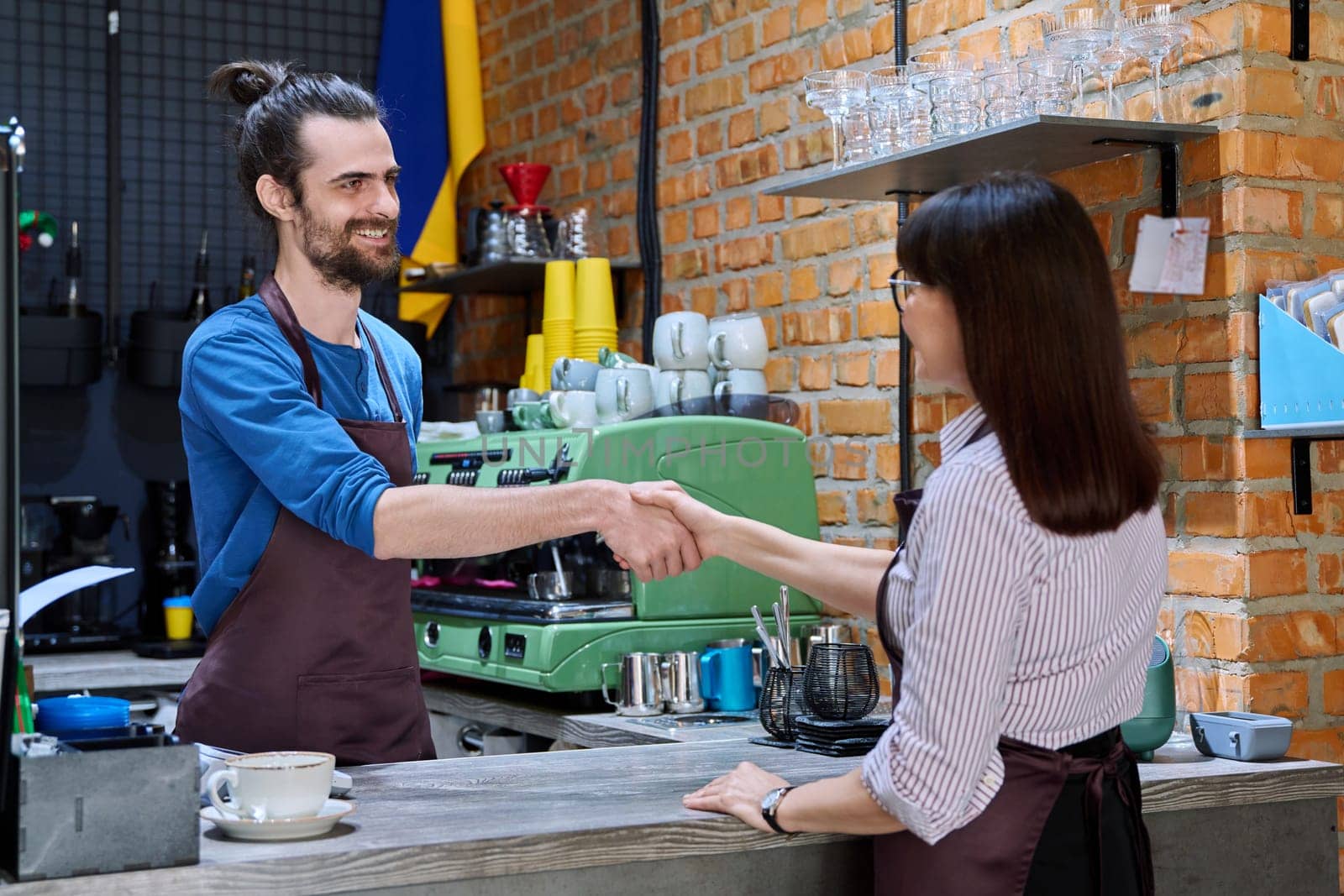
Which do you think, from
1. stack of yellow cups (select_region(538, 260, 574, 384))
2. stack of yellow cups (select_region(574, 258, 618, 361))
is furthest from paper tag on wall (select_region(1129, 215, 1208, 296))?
stack of yellow cups (select_region(538, 260, 574, 384))

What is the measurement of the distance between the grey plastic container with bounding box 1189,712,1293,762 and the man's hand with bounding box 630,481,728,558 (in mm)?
724

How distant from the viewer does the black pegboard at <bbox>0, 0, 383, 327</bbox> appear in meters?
4.62

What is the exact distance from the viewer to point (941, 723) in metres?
1.42

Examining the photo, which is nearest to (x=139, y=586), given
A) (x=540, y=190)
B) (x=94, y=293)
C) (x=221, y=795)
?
(x=94, y=293)

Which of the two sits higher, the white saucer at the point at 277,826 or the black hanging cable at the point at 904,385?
the black hanging cable at the point at 904,385

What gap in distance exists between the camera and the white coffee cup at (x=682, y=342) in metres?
3.29

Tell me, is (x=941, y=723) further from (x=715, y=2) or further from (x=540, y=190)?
(x=540, y=190)

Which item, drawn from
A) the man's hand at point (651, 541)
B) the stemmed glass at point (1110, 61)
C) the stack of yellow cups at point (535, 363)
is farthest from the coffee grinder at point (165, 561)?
the stemmed glass at point (1110, 61)

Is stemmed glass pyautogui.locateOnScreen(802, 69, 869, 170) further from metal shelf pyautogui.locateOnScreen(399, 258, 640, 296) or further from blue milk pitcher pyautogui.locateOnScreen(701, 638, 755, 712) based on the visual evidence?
metal shelf pyautogui.locateOnScreen(399, 258, 640, 296)

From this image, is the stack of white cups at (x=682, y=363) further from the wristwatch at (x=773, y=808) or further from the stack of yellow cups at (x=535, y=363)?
the wristwatch at (x=773, y=808)

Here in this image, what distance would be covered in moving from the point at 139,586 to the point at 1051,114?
10.9 ft

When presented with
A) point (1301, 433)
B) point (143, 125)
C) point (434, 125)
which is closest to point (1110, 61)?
point (1301, 433)

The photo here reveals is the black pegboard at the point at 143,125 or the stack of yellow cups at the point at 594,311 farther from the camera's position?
Answer: the black pegboard at the point at 143,125

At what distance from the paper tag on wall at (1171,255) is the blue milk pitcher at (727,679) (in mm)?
1032
